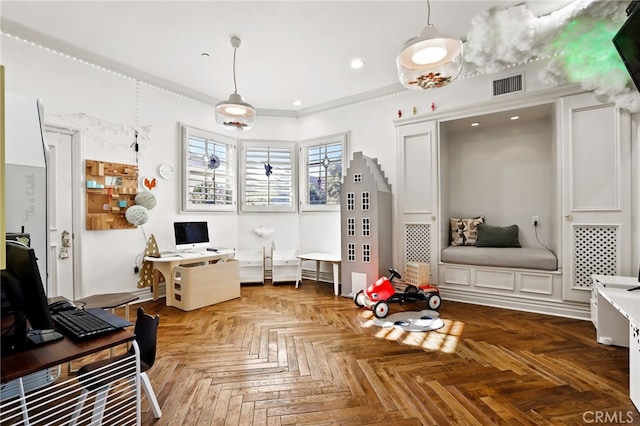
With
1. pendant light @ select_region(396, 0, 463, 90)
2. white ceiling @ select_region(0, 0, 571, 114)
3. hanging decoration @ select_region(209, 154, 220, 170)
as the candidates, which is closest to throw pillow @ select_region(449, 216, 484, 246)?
white ceiling @ select_region(0, 0, 571, 114)

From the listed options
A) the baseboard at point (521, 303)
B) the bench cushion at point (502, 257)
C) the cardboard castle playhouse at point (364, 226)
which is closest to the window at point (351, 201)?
the cardboard castle playhouse at point (364, 226)

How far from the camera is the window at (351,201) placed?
4.26 m

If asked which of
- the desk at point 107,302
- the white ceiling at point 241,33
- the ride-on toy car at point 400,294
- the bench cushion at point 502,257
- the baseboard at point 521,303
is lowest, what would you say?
the baseboard at point 521,303

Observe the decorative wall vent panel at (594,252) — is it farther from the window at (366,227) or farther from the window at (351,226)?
the window at (351,226)

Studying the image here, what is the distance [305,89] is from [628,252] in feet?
14.7

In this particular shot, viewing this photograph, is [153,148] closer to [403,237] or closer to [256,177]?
[256,177]

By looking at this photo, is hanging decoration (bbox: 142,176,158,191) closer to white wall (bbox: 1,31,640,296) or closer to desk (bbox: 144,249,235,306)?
white wall (bbox: 1,31,640,296)

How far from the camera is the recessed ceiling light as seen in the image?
3.88 metres

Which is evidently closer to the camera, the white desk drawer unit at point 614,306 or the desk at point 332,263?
the white desk drawer unit at point 614,306

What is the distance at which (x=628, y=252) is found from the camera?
307 cm

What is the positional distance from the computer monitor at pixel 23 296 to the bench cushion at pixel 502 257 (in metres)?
4.04

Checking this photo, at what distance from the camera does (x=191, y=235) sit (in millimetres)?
4332

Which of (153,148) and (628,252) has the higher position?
(153,148)

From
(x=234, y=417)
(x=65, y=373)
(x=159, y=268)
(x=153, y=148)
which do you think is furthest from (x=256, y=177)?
(x=234, y=417)
